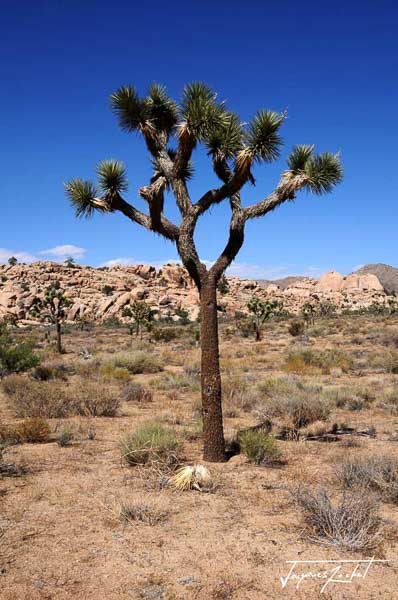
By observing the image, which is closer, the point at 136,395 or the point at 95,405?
the point at 95,405

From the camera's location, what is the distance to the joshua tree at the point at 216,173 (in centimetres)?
709

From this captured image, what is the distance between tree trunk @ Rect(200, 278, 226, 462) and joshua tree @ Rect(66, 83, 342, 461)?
0.01 metres

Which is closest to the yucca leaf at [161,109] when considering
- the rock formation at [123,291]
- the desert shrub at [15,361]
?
the desert shrub at [15,361]

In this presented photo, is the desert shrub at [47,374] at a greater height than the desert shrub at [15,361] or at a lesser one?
lesser

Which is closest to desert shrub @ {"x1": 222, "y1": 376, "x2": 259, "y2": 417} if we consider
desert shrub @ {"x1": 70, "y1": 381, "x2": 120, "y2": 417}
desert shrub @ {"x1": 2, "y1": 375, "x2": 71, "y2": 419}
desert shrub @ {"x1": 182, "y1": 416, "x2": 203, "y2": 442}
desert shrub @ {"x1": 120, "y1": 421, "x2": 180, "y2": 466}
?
desert shrub @ {"x1": 182, "y1": 416, "x2": 203, "y2": 442}

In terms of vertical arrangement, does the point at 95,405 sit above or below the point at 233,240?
below

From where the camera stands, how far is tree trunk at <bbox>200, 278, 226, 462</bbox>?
7.00 m

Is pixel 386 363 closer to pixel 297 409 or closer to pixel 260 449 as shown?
pixel 297 409

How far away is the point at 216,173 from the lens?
769cm

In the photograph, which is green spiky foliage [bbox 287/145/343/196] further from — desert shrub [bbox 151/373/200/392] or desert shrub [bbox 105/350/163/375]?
desert shrub [bbox 105/350/163/375]

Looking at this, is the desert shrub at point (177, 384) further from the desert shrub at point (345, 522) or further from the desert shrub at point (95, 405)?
the desert shrub at point (345, 522)

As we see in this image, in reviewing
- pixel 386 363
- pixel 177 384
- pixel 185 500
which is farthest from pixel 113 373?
pixel 185 500

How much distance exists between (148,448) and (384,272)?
15651 centimetres

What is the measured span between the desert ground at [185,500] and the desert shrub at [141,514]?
0.05ft
